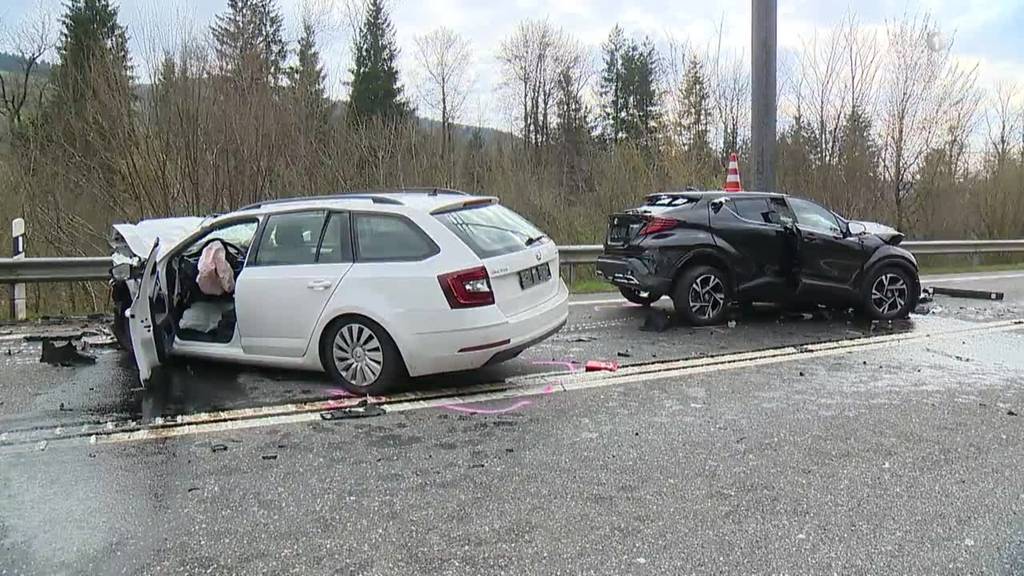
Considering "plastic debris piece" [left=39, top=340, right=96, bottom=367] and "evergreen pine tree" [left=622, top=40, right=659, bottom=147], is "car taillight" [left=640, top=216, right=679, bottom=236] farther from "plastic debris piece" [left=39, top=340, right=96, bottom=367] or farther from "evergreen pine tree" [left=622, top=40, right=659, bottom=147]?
"evergreen pine tree" [left=622, top=40, right=659, bottom=147]

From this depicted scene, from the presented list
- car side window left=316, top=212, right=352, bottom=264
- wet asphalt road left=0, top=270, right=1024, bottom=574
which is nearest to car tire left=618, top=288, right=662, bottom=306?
wet asphalt road left=0, top=270, right=1024, bottom=574

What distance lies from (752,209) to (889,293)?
6.52ft

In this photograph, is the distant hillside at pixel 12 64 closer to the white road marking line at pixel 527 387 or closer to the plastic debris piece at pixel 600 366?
the white road marking line at pixel 527 387

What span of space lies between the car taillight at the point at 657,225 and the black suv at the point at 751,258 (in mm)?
12

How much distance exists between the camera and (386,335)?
5.61m

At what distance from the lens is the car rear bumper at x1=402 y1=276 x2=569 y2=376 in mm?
5500

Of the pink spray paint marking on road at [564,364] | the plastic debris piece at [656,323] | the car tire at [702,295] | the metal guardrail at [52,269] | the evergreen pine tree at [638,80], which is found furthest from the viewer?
the evergreen pine tree at [638,80]

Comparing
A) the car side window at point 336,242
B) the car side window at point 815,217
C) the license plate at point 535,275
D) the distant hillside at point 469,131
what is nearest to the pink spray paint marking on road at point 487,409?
the license plate at point 535,275

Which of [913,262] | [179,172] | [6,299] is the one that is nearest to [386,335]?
[913,262]

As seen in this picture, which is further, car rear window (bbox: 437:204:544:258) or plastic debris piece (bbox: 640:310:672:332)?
plastic debris piece (bbox: 640:310:672:332)

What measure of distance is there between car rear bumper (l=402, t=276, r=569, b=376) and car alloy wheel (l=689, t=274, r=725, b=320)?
139 inches

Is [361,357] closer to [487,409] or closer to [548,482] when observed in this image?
[487,409]

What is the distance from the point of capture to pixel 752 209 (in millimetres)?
9211

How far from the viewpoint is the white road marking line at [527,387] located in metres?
5.00
